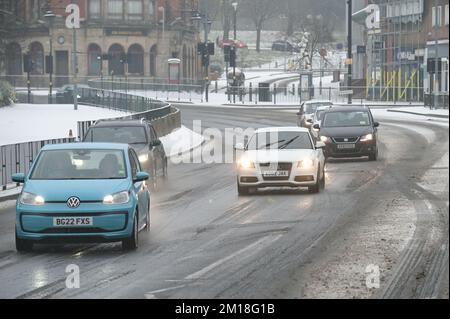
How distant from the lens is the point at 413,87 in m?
81.1

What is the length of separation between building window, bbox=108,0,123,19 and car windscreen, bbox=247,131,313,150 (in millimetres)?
91684

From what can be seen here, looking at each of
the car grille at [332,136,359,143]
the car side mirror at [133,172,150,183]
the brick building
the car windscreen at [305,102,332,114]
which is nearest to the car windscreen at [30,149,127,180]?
the car side mirror at [133,172,150,183]

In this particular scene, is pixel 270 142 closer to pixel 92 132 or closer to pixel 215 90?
pixel 92 132

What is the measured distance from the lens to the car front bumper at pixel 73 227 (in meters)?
15.3

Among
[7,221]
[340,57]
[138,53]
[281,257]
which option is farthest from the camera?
[340,57]

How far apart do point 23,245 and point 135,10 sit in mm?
102441

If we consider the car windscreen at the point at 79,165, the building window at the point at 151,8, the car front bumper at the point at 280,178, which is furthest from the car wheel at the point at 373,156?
the building window at the point at 151,8

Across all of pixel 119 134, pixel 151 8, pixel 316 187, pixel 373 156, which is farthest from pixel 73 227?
pixel 151 8

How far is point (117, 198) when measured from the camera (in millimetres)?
15664

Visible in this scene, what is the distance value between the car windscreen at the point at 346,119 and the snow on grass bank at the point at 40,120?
13119 millimetres

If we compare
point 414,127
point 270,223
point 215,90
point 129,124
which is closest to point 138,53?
point 215,90

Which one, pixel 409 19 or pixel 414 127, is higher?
pixel 409 19

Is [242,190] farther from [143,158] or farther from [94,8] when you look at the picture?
[94,8]

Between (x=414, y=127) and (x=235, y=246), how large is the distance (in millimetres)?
37806
